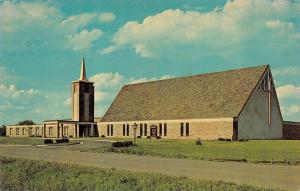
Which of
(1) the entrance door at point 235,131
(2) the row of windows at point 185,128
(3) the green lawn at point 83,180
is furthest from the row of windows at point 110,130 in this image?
(3) the green lawn at point 83,180

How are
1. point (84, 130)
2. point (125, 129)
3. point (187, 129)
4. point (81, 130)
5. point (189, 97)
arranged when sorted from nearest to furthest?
point (187, 129) < point (189, 97) < point (125, 129) < point (81, 130) < point (84, 130)

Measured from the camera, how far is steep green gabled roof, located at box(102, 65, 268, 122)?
189ft

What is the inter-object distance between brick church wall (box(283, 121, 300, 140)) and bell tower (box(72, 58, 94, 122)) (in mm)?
32349

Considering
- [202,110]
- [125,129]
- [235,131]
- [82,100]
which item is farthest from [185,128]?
[82,100]

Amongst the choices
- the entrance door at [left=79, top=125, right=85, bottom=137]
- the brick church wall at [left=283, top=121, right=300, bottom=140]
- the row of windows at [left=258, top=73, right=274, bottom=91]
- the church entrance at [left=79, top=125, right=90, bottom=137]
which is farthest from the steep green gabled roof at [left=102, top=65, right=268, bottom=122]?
the brick church wall at [left=283, top=121, right=300, bottom=140]

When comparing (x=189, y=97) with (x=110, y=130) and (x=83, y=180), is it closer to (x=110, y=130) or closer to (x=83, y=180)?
(x=110, y=130)

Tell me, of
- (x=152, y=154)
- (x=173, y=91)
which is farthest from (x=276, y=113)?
(x=152, y=154)

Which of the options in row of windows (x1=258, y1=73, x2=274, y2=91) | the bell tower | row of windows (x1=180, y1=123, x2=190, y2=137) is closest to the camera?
row of windows (x1=258, y1=73, x2=274, y2=91)

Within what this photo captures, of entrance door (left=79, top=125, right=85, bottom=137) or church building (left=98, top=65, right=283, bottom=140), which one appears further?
entrance door (left=79, top=125, right=85, bottom=137)

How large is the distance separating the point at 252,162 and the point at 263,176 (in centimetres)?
645

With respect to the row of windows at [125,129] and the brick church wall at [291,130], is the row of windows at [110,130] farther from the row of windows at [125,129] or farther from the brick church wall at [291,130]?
the brick church wall at [291,130]

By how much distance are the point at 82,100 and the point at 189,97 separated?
23.8m

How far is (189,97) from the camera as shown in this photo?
63938mm

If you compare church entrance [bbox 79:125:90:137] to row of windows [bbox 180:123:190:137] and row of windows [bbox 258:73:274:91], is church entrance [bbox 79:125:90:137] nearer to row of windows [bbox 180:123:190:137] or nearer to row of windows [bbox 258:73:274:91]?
row of windows [bbox 180:123:190:137]
